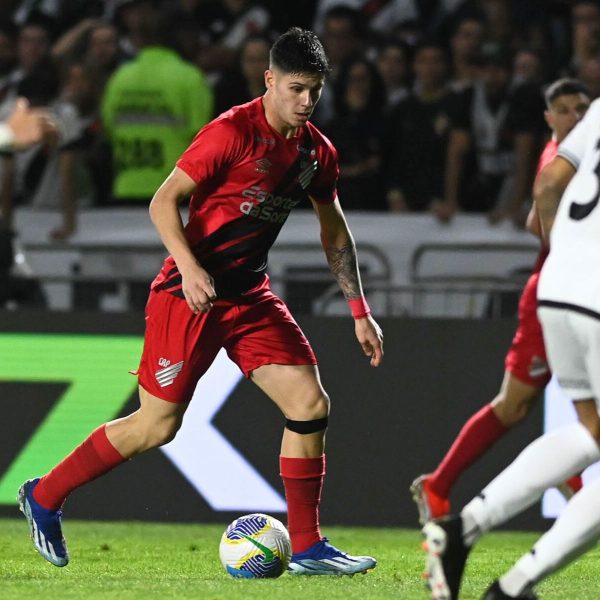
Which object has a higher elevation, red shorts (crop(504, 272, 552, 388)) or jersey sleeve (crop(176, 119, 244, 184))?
jersey sleeve (crop(176, 119, 244, 184))

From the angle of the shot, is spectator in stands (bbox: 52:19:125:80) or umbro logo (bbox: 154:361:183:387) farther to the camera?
spectator in stands (bbox: 52:19:125:80)

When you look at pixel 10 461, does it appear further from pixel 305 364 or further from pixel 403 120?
pixel 403 120

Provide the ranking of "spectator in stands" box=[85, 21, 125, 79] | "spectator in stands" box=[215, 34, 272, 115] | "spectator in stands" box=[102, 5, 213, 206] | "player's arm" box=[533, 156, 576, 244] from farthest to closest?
"spectator in stands" box=[85, 21, 125, 79] → "spectator in stands" box=[215, 34, 272, 115] → "spectator in stands" box=[102, 5, 213, 206] → "player's arm" box=[533, 156, 576, 244]

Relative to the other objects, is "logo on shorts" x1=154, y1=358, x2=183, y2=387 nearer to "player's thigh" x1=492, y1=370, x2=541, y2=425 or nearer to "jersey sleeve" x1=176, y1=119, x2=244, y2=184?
"jersey sleeve" x1=176, y1=119, x2=244, y2=184

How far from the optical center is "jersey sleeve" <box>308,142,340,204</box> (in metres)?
6.38

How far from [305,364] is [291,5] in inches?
260

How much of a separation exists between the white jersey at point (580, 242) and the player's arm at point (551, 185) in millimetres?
104

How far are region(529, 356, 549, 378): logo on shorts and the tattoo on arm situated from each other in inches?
35.2

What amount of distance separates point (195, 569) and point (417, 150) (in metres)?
4.90

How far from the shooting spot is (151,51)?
35.7 ft

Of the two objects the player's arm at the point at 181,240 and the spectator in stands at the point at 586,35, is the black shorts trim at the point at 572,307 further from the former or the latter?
the spectator in stands at the point at 586,35

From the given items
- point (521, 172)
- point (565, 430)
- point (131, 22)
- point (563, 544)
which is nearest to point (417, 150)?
point (521, 172)

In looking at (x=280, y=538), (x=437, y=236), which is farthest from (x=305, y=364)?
(x=437, y=236)

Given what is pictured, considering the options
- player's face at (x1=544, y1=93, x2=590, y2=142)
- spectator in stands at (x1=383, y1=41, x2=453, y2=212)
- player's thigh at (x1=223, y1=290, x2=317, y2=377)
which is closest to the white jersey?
player's thigh at (x1=223, y1=290, x2=317, y2=377)
